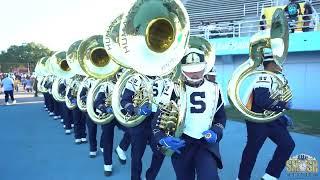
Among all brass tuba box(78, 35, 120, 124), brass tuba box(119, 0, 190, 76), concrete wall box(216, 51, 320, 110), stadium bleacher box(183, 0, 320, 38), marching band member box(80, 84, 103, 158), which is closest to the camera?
brass tuba box(119, 0, 190, 76)

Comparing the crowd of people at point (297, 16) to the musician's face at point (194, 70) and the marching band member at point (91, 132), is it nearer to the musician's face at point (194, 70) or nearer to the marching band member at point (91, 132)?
the marching band member at point (91, 132)

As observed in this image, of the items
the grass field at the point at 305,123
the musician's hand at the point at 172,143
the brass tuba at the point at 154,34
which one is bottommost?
the grass field at the point at 305,123

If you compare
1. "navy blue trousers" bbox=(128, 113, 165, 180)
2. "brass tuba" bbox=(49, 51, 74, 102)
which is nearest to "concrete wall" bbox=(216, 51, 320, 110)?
"brass tuba" bbox=(49, 51, 74, 102)

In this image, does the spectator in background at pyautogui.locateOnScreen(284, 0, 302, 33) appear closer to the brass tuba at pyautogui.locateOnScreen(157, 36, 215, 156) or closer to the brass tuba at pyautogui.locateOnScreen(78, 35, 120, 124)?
the brass tuba at pyautogui.locateOnScreen(78, 35, 120, 124)

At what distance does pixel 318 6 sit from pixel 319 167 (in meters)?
15.6

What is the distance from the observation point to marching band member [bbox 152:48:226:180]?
3.68 m

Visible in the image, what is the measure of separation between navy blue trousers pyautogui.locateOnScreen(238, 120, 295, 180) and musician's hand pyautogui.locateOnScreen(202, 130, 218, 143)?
1.56 metres

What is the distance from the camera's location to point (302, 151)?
691 centimetres

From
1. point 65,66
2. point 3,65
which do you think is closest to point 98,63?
point 65,66

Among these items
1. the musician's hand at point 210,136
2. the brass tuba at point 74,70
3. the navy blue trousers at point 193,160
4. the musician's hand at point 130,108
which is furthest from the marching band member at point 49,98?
the musician's hand at point 210,136

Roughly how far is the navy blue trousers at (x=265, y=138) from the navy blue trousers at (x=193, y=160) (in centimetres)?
143

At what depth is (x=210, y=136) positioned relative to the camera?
140 inches

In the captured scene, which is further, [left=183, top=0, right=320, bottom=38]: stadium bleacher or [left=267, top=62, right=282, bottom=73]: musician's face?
[left=183, top=0, right=320, bottom=38]: stadium bleacher

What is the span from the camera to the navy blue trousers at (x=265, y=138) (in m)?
5.00
